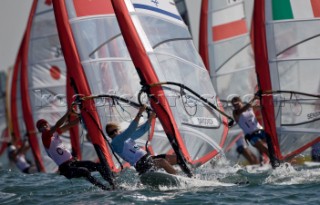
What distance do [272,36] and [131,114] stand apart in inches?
107

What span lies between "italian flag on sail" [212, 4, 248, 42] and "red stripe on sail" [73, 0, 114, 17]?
5974 millimetres

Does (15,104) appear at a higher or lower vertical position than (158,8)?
lower

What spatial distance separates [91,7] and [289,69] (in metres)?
3.18

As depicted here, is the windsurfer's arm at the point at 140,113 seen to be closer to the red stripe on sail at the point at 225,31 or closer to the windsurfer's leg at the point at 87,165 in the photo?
the windsurfer's leg at the point at 87,165

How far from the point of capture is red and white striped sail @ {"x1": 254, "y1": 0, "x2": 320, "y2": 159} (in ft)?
46.6

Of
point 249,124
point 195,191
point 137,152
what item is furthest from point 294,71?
point 195,191

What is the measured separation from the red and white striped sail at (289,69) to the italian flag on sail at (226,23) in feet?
15.5

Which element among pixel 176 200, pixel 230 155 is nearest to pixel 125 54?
pixel 176 200

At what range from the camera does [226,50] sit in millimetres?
19438

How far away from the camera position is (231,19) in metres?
19.4

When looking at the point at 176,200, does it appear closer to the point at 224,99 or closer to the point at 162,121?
the point at 162,121

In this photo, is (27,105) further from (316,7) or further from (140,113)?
(140,113)

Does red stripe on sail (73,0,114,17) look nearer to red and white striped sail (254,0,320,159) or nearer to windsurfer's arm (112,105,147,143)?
windsurfer's arm (112,105,147,143)

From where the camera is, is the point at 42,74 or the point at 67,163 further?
the point at 42,74
